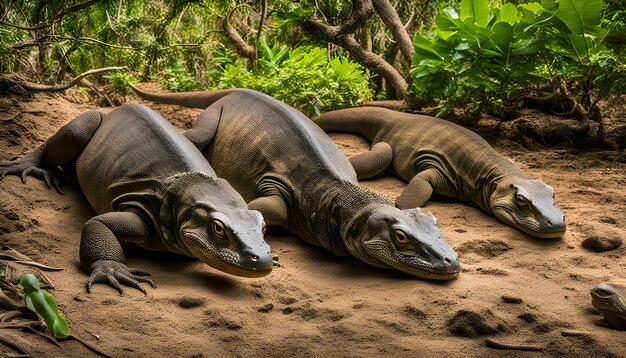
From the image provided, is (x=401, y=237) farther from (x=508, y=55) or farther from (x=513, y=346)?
(x=508, y=55)

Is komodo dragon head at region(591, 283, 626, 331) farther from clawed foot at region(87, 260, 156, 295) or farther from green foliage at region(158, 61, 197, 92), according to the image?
green foliage at region(158, 61, 197, 92)

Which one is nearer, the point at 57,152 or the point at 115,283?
the point at 115,283

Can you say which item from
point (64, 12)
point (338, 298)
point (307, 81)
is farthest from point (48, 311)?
Result: point (307, 81)

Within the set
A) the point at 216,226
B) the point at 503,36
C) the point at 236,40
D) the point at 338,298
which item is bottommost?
the point at 338,298

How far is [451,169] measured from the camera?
7.02 metres

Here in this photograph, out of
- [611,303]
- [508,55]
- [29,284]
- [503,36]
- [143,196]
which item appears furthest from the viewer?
[508,55]

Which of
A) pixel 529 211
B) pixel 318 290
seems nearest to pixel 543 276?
pixel 529 211

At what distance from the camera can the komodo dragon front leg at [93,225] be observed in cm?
446

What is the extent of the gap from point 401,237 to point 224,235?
1224 millimetres

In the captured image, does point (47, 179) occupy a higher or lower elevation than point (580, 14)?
lower

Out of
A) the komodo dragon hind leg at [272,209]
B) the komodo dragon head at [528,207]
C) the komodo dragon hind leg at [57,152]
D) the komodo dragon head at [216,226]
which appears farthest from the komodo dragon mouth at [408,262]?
the komodo dragon hind leg at [57,152]

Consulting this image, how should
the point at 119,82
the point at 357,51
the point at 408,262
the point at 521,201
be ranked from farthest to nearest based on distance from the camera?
the point at 357,51 → the point at 119,82 → the point at 521,201 → the point at 408,262

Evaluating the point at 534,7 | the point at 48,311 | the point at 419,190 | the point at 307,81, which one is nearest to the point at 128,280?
the point at 48,311

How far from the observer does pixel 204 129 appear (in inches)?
267
